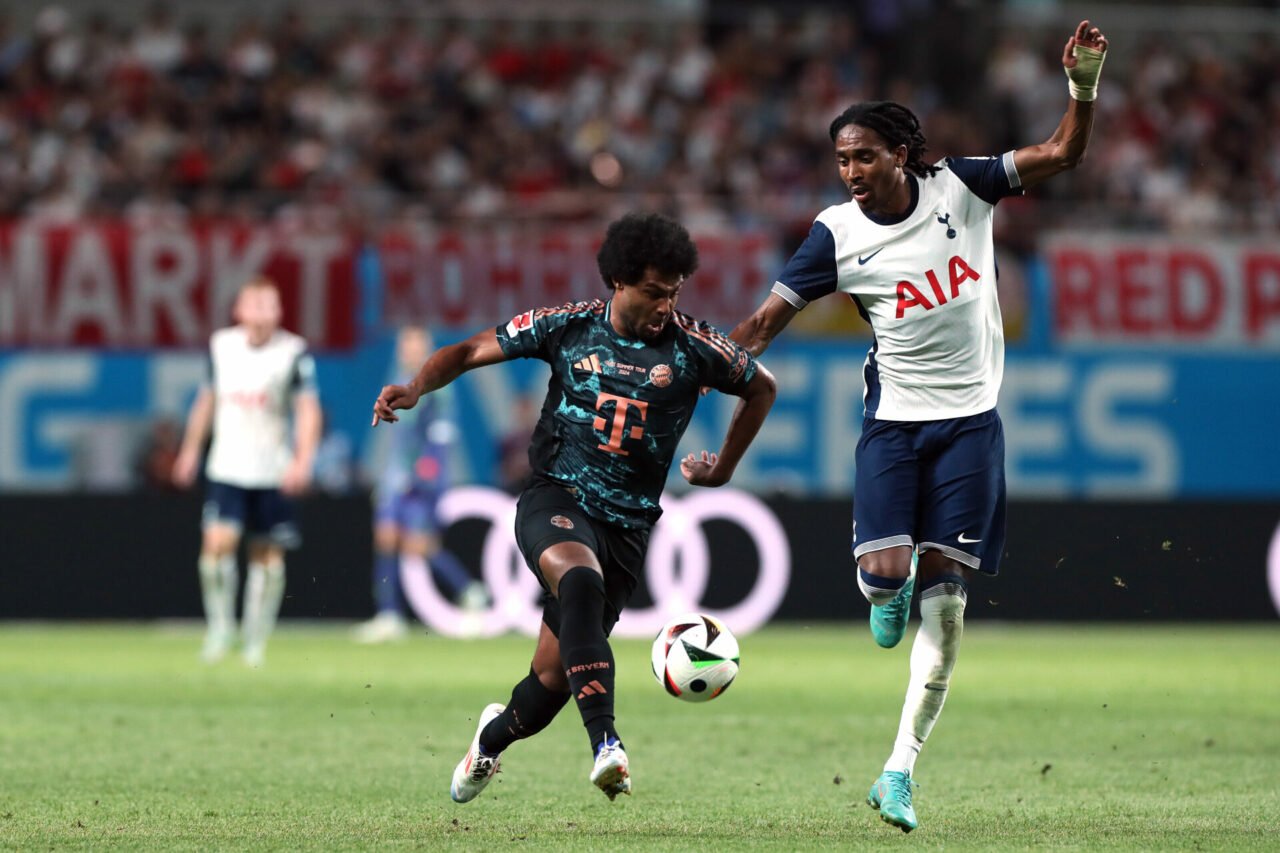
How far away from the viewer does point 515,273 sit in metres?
19.7

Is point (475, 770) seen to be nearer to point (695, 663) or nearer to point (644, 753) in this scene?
point (695, 663)

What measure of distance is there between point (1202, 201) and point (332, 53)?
32.8 feet

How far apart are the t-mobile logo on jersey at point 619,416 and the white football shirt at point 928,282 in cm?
85

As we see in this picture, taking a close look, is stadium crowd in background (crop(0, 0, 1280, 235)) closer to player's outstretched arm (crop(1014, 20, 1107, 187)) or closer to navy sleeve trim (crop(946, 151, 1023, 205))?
navy sleeve trim (crop(946, 151, 1023, 205))

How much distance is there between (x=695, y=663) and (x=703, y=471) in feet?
2.49

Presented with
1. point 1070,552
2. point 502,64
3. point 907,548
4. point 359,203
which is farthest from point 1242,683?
point 502,64

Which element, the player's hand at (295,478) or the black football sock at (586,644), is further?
the player's hand at (295,478)

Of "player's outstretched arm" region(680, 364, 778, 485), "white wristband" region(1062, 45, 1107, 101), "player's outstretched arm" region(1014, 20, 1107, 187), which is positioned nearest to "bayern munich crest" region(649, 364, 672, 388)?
"player's outstretched arm" region(680, 364, 778, 485)

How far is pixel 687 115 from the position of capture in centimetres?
2241

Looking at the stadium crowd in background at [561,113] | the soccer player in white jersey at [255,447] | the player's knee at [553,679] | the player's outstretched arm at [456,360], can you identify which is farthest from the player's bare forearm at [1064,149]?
the stadium crowd in background at [561,113]

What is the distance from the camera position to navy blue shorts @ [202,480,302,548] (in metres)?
13.9

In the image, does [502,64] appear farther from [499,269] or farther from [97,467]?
[97,467]

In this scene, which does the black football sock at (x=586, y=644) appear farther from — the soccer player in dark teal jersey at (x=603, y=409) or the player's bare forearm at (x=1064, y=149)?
the player's bare forearm at (x=1064, y=149)

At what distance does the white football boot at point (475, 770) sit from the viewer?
23.0 feet
